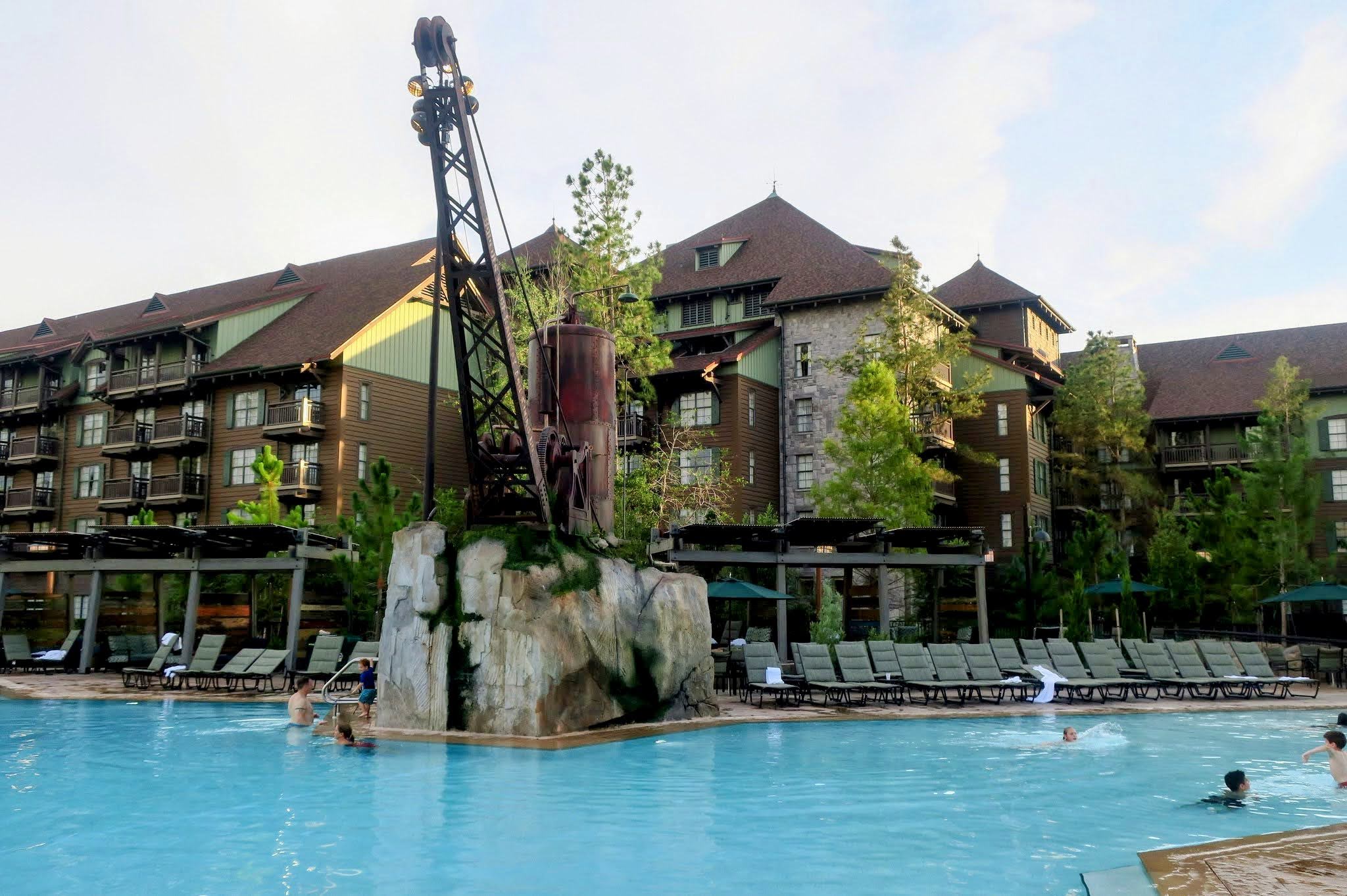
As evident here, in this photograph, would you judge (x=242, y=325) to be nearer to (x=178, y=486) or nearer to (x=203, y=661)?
(x=178, y=486)

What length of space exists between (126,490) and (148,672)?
23.3 meters

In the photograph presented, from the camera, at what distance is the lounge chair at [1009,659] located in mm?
21484

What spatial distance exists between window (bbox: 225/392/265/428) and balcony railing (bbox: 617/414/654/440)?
537 inches

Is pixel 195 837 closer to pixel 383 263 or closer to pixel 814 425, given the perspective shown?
pixel 814 425

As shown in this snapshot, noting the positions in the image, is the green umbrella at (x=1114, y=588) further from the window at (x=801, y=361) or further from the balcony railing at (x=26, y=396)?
the balcony railing at (x=26, y=396)

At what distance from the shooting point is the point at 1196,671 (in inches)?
856

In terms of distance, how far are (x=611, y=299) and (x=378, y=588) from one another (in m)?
14.6

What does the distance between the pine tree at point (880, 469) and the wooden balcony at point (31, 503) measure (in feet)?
114

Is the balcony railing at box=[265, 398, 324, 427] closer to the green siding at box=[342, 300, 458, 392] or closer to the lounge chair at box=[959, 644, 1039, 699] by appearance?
the green siding at box=[342, 300, 458, 392]

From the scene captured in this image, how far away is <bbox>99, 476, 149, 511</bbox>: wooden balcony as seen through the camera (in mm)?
42344

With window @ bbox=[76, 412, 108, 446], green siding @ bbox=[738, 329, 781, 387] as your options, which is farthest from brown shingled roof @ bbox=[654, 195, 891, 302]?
window @ bbox=[76, 412, 108, 446]

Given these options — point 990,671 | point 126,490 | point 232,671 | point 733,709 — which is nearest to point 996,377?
point 990,671

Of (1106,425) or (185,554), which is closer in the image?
(185,554)

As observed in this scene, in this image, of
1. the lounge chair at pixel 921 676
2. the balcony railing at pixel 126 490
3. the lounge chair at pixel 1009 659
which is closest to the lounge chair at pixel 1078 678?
the lounge chair at pixel 1009 659
